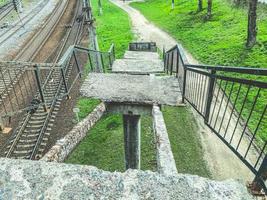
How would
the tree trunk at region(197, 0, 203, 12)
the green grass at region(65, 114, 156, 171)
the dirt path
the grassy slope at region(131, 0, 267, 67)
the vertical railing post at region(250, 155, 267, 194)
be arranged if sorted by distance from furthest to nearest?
1. the tree trunk at region(197, 0, 203, 12)
2. the grassy slope at region(131, 0, 267, 67)
3. the green grass at region(65, 114, 156, 171)
4. the dirt path
5. the vertical railing post at region(250, 155, 267, 194)

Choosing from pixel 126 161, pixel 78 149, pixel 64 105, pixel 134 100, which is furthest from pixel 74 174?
pixel 64 105

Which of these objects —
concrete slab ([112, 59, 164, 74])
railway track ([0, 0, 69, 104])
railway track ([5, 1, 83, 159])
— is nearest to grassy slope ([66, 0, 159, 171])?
railway track ([5, 1, 83, 159])

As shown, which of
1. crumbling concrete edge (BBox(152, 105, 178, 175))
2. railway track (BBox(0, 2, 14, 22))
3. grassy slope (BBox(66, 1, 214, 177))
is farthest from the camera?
railway track (BBox(0, 2, 14, 22))

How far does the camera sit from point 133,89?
7.55m

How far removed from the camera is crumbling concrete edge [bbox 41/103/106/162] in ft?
14.9

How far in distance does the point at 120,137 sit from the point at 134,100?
499 centimetres

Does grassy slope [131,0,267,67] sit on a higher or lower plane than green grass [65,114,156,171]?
higher

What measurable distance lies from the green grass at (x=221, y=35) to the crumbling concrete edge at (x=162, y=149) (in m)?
4.30

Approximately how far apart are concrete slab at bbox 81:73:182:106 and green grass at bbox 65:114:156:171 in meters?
3.72

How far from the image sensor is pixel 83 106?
488 inches

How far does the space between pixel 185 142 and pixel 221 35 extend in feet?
39.6

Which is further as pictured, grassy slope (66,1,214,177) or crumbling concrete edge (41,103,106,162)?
grassy slope (66,1,214,177)

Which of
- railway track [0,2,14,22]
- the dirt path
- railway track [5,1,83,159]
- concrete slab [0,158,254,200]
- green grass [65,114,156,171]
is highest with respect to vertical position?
concrete slab [0,158,254,200]

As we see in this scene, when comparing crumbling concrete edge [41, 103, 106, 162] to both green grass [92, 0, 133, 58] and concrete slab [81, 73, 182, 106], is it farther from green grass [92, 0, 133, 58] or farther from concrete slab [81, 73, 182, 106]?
green grass [92, 0, 133, 58]
